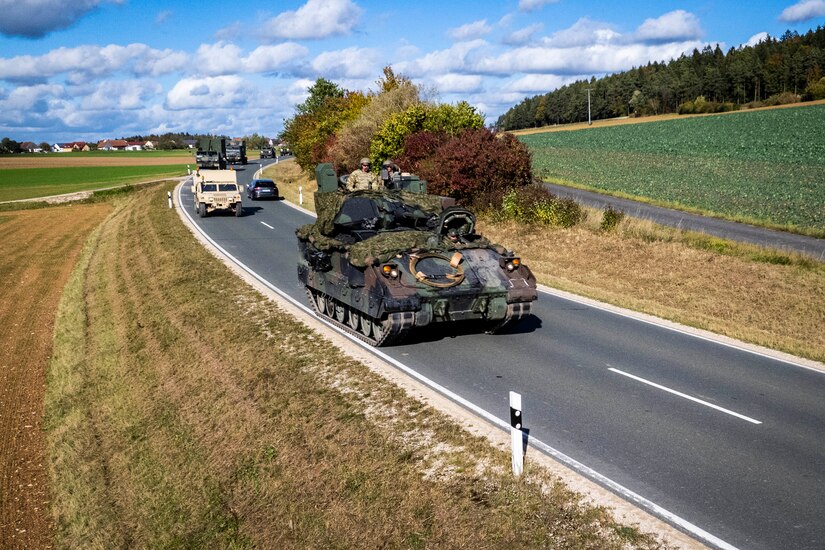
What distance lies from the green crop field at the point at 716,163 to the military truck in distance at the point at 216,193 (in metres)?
15.4

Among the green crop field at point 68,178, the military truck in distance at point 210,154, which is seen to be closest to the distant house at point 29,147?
the green crop field at point 68,178

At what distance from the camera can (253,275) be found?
20.1 meters

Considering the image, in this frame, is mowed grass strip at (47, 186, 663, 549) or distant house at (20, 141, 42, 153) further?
Answer: distant house at (20, 141, 42, 153)

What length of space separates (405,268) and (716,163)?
1850 inches

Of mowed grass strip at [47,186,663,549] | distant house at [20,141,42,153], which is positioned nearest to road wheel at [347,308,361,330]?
mowed grass strip at [47,186,663,549]

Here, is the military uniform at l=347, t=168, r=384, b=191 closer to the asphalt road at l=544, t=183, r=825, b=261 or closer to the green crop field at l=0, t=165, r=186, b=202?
the asphalt road at l=544, t=183, r=825, b=261

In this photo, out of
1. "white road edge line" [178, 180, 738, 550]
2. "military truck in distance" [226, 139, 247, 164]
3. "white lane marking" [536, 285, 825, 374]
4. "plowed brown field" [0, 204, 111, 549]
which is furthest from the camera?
"military truck in distance" [226, 139, 247, 164]

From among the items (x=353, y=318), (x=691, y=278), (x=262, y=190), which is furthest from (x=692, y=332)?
(x=262, y=190)

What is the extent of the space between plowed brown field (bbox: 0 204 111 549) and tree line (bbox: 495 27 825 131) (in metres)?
62.9

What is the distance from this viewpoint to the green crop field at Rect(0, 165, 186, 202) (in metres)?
66.4

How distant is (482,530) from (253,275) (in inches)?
576

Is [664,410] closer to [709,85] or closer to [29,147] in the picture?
[709,85]

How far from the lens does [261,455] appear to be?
360 inches

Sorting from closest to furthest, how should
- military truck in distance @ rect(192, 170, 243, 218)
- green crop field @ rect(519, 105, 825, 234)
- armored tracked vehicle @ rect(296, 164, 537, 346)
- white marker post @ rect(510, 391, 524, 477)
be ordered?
white marker post @ rect(510, 391, 524, 477) < armored tracked vehicle @ rect(296, 164, 537, 346) < military truck in distance @ rect(192, 170, 243, 218) < green crop field @ rect(519, 105, 825, 234)
